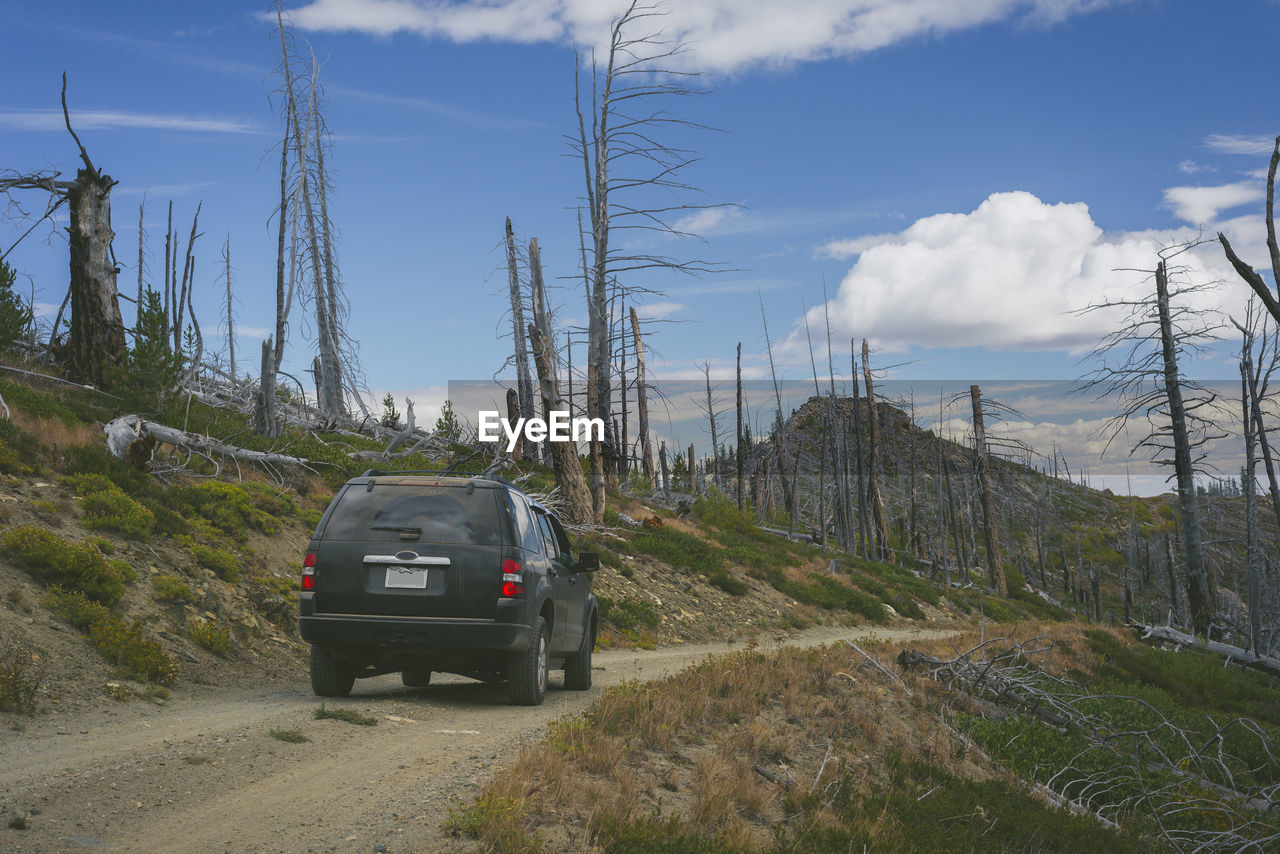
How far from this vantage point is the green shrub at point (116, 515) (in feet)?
39.0

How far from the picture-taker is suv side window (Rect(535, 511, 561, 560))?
966cm

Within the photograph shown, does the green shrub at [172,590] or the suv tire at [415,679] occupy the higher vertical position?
the green shrub at [172,590]

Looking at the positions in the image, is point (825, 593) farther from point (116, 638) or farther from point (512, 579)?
point (116, 638)

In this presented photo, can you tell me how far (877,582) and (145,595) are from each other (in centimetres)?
2653

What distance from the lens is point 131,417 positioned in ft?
51.8

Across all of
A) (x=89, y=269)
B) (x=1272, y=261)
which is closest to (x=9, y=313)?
(x=89, y=269)

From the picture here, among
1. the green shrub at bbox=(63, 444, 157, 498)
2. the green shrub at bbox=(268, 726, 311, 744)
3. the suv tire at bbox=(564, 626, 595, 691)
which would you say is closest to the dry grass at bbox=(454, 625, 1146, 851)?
the suv tire at bbox=(564, 626, 595, 691)

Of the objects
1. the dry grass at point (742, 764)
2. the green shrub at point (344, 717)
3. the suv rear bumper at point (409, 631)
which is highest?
the suv rear bumper at point (409, 631)

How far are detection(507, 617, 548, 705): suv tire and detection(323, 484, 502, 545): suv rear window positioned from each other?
1093 millimetres

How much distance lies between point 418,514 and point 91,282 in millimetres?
15304

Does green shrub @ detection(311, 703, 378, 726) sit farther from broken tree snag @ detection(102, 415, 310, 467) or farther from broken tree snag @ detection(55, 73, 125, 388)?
broken tree snag @ detection(55, 73, 125, 388)

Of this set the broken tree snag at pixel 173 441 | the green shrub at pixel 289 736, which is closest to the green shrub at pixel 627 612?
the broken tree snag at pixel 173 441

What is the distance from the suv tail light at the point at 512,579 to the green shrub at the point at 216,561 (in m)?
6.50

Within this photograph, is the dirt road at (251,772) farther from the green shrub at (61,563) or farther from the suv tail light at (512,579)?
the green shrub at (61,563)
